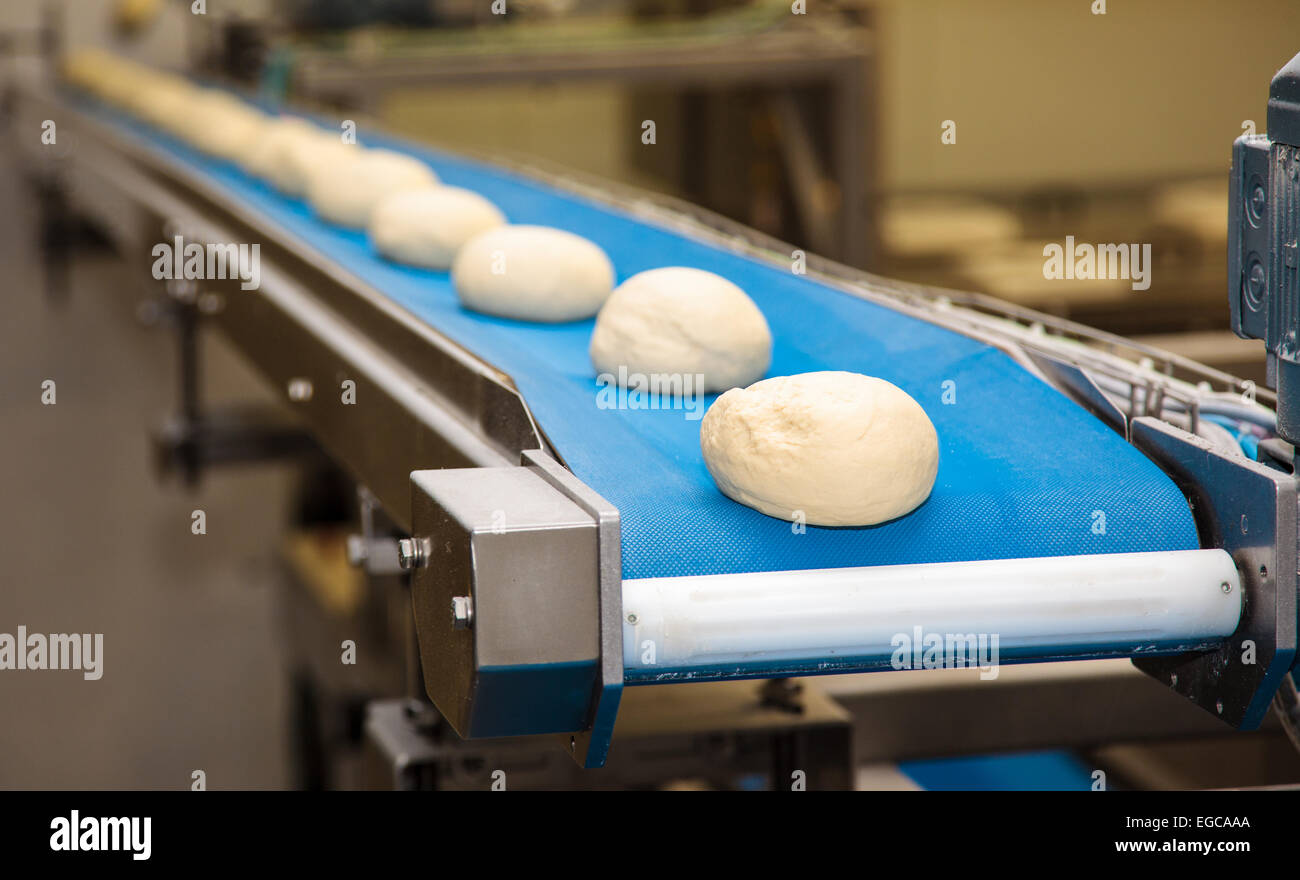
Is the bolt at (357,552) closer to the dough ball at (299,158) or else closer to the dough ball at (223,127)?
the dough ball at (299,158)

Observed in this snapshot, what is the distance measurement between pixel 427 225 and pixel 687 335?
66 centimetres

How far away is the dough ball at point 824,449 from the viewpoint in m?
1.01

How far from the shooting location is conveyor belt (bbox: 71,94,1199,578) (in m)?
0.98

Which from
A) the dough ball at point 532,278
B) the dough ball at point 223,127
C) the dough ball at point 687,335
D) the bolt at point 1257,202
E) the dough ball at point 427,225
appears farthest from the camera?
the dough ball at point 223,127

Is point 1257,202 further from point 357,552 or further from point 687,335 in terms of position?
point 357,552

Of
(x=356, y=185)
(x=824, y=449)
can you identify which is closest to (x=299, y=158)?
(x=356, y=185)

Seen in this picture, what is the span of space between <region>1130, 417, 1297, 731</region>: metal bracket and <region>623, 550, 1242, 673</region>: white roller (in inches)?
0.7

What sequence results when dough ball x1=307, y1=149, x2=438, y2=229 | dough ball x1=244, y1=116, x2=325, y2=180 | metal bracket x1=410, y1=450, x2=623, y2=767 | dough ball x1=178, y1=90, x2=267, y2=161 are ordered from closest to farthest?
metal bracket x1=410, y1=450, x2=623, y2=767
dough ball x1=307, y1=149, x2=438, y2=229
dough ball x1=244, y1=116, x2=325, y2=180
dough ball x1=178, y1=90, x2=267, y2=161

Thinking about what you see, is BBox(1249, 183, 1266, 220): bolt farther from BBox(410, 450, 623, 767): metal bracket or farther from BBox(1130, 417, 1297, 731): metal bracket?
BBox(410, 450, 623, 767): metal bracket

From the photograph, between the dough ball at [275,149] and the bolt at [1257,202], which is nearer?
the bolt at [1257,202]

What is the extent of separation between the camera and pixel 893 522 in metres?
1.03

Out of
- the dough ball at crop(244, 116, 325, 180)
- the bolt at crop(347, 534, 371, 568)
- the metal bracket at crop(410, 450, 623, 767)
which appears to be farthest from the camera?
the dough ball at crop(244, 116, 325, 180)

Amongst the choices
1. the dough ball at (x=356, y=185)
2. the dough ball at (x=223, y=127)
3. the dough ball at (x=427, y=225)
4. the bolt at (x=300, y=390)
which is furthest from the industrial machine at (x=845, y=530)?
the dough ball at (x=223, y=127)

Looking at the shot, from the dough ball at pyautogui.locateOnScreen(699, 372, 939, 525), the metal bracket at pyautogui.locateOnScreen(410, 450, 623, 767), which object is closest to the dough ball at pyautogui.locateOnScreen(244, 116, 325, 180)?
the dough ball at pyautogui.locateOnScreen(699, 372, 939, 525)
